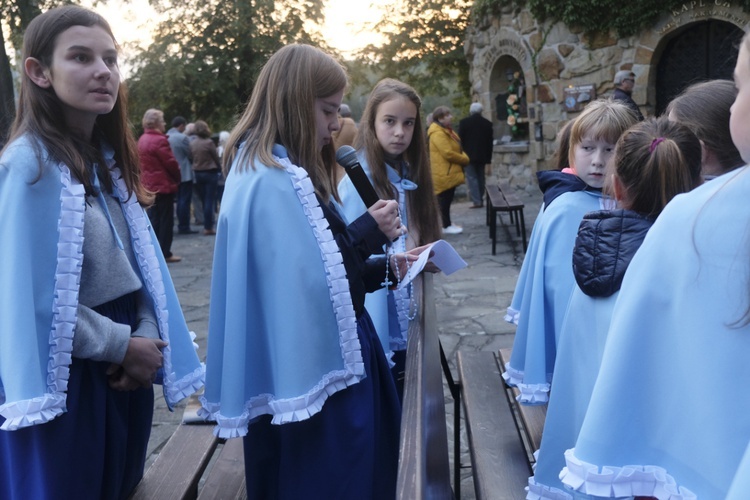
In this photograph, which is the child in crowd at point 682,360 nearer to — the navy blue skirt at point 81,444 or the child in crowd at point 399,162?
the navy blue skirt at point 81,444

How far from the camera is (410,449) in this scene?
1.28 m

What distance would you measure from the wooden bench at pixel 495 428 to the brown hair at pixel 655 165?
980 mm

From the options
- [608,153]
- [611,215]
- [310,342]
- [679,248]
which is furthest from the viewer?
[608,153]

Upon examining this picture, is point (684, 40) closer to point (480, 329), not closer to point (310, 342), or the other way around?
point (480, 329)

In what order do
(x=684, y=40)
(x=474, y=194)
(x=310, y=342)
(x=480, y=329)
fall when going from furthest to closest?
1. (x=474, y=194)
2. (x=684, y=40)
3. (x=480, y=329)
4. (x=310, y=342)

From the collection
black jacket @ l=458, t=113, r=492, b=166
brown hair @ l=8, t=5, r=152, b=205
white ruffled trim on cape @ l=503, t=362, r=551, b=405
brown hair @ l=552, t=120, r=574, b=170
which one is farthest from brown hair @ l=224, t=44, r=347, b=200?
black jacket @ l=458, t=113, r=492, b=166

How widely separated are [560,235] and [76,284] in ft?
5.43

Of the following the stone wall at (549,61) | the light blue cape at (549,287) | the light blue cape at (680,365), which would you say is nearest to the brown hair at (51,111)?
the light blue cape at (680,365)

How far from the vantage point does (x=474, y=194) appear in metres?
14.4

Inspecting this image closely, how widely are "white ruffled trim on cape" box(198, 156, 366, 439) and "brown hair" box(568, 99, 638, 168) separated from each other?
48.4 inches

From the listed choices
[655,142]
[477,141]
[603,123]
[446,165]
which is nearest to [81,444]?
[655,142]

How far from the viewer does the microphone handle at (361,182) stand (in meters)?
2.33

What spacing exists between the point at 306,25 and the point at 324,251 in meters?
25.0

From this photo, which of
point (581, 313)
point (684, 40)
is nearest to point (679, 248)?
point (581, 313)
